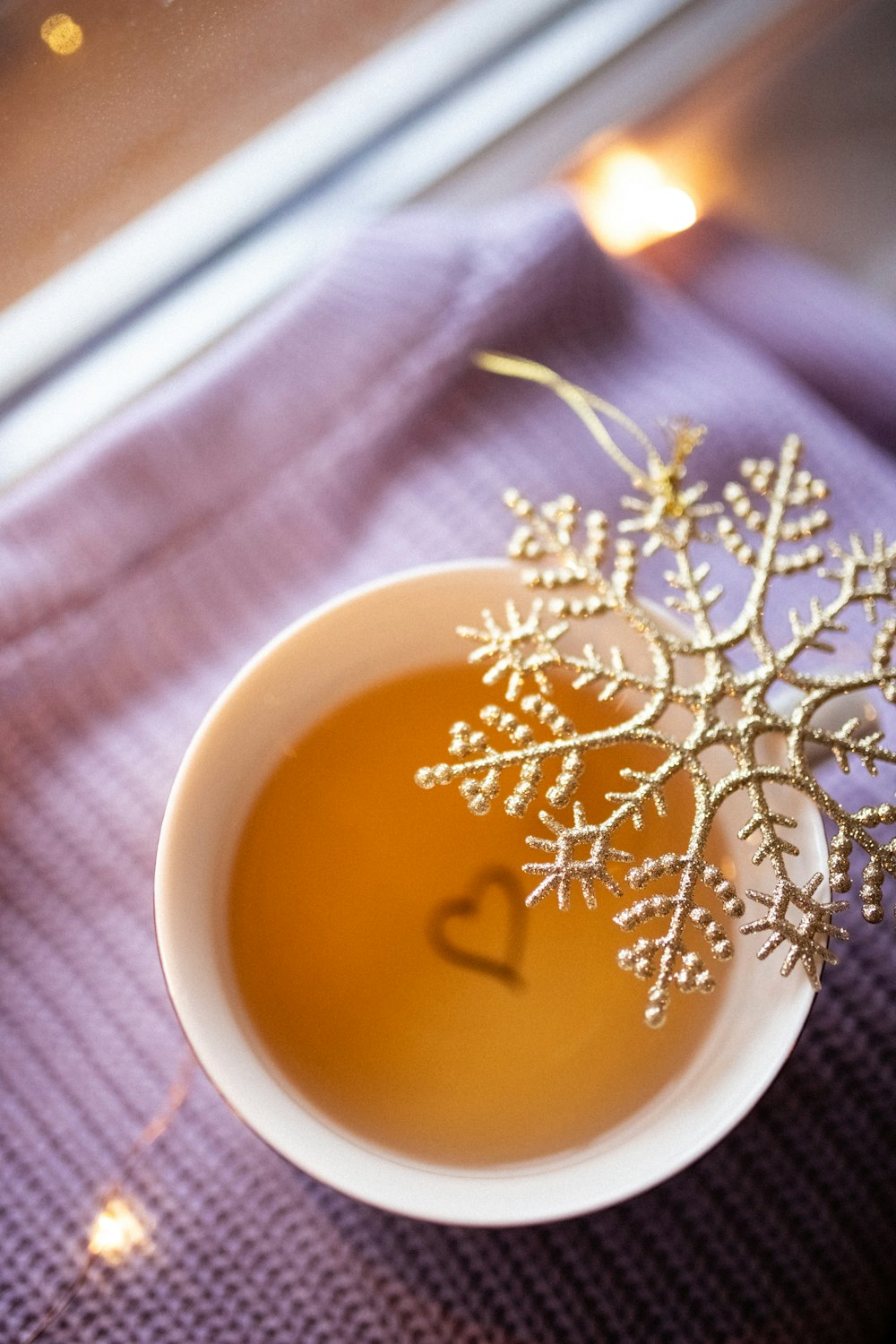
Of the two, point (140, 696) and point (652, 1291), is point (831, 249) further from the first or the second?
point (652, 1291)

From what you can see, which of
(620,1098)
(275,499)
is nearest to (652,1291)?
(620,1098)

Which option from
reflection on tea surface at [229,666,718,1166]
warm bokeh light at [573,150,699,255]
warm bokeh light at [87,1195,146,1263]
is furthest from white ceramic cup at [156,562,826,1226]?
warm bokeh light at [573,150,699,255]

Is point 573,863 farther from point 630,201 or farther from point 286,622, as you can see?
point 630,201

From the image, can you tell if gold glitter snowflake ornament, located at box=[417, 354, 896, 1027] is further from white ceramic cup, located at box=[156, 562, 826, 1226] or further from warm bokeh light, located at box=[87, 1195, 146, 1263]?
warm bokeh light, located at box=[87, 1195, 146, 1263]

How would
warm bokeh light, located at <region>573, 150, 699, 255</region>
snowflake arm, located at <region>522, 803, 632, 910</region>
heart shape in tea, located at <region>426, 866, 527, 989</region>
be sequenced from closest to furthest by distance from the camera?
snowflake arm, located at <region>522, 803, 632, 910</region>
heart shape in tea, located at <region>426, 866, 527, 989</region>
warm bokeh light, located at <region>573, 150, 699, 255</region>

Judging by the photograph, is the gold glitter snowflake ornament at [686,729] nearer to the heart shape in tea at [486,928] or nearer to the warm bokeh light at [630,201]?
the heart shape in tea at [486,928]

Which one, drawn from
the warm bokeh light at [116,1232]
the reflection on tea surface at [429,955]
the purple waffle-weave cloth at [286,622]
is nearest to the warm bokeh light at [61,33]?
the purple waffle-weave cloth at [286,622]
